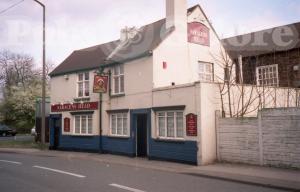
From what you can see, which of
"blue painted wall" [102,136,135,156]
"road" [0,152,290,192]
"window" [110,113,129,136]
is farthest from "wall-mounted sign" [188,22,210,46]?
"road" [0,152,290,192]

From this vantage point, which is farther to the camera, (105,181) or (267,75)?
(267,75)

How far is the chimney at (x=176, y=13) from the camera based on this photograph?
70.0 feet

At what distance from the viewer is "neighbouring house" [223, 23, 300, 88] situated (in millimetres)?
29000

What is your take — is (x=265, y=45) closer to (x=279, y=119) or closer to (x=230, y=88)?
(x=230, y=88)

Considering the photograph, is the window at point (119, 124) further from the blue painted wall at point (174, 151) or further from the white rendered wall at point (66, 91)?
the blue painted wall at point (174, 151)

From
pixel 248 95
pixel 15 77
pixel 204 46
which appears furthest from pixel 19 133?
pixel 248 95

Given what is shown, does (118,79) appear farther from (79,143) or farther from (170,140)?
(170,140)

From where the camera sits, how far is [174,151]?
18.4 m

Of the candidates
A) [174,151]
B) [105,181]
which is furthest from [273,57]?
[105,181]

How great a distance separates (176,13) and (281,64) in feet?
40.6

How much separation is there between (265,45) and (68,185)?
24.7 m

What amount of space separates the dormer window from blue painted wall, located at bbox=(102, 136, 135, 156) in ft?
9.09

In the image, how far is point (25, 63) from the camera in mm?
69750

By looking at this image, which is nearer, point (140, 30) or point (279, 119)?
point (279, 119)
